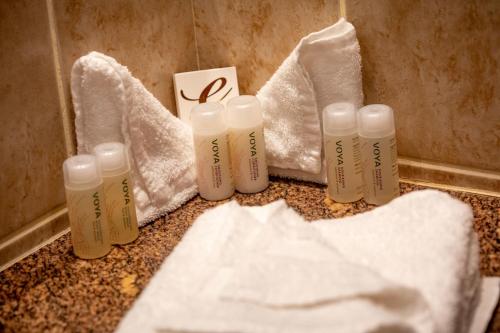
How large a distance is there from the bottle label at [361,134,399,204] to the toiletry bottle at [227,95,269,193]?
0.15 m

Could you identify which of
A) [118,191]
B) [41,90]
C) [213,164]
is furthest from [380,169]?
[41,90]

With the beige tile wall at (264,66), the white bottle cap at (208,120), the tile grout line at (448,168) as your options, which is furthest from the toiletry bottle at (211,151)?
the tile grout line at (448,168)

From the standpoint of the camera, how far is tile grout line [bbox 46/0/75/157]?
2.73 feet

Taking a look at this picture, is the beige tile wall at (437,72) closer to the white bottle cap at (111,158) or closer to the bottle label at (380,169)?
the bottle label at (380,169)

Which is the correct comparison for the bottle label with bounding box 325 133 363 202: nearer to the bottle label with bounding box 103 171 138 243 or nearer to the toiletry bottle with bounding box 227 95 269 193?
the toiletry bottle with bounding box 227 95 269 193

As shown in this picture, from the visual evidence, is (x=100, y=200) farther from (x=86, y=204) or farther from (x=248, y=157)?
(x=248, y=157)

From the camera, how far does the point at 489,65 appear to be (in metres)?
0.83

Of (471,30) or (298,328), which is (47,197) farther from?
(471,30)

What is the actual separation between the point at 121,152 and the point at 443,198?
15.0 inches

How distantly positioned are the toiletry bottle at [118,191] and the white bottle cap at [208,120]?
0.12 m

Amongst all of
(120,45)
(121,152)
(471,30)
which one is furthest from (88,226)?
(471,30)

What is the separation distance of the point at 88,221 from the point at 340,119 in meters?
0.34

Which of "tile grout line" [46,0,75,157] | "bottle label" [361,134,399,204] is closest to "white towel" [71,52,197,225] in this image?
"tile grout line" [46,0,75,157]

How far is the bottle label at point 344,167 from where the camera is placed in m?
0.88
